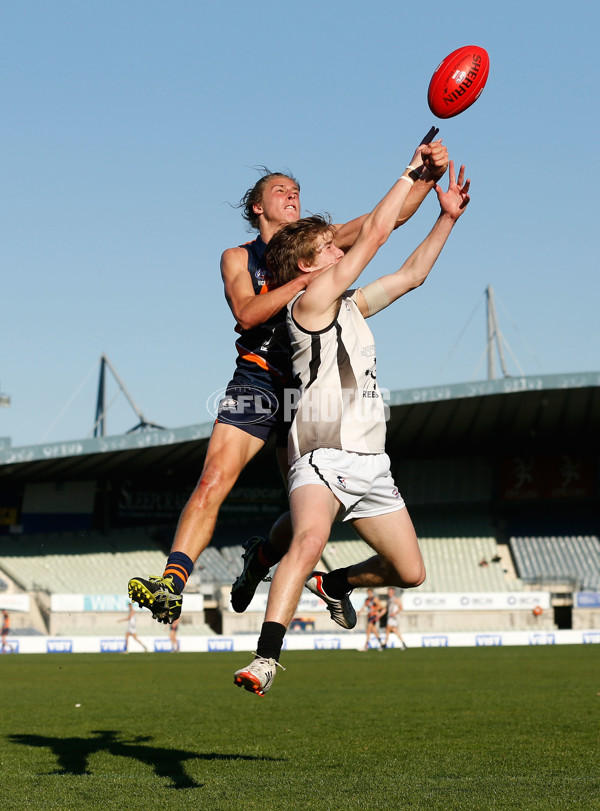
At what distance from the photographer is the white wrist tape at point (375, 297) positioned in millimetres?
6266

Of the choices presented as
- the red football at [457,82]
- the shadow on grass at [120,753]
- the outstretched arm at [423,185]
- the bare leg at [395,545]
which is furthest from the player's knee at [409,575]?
the red football at [457,82]

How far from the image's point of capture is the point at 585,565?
139ft

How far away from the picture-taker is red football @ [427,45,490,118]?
6.45 m

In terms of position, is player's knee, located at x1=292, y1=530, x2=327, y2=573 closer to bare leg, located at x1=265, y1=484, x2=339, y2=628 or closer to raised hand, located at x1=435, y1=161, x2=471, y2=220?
bare leg, located at x1=265, y1=484, x2=339, y2=628

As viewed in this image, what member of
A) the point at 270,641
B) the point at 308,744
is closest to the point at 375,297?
the point at 270,641

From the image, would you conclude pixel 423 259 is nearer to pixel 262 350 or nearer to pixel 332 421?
pixel 262 350

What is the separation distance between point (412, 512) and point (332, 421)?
1630 inches

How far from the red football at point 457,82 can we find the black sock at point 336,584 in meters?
3.09

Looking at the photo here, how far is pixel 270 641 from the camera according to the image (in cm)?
500

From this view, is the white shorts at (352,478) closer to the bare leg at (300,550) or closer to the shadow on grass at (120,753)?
the bare leg at (300,550)

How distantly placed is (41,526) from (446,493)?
1861 cm

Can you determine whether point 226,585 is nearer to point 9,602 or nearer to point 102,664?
point 9,602

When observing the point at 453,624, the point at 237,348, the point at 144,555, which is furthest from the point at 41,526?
the point at 237,348

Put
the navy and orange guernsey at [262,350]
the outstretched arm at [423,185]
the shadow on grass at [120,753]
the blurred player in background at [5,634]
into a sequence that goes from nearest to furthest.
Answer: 1. the outstretched arm at [423,185]
2. the navy and orange guernsey at [262,350]
3. the shadow on grass at [120,753]
4. the blurred player in background at [5,634]
